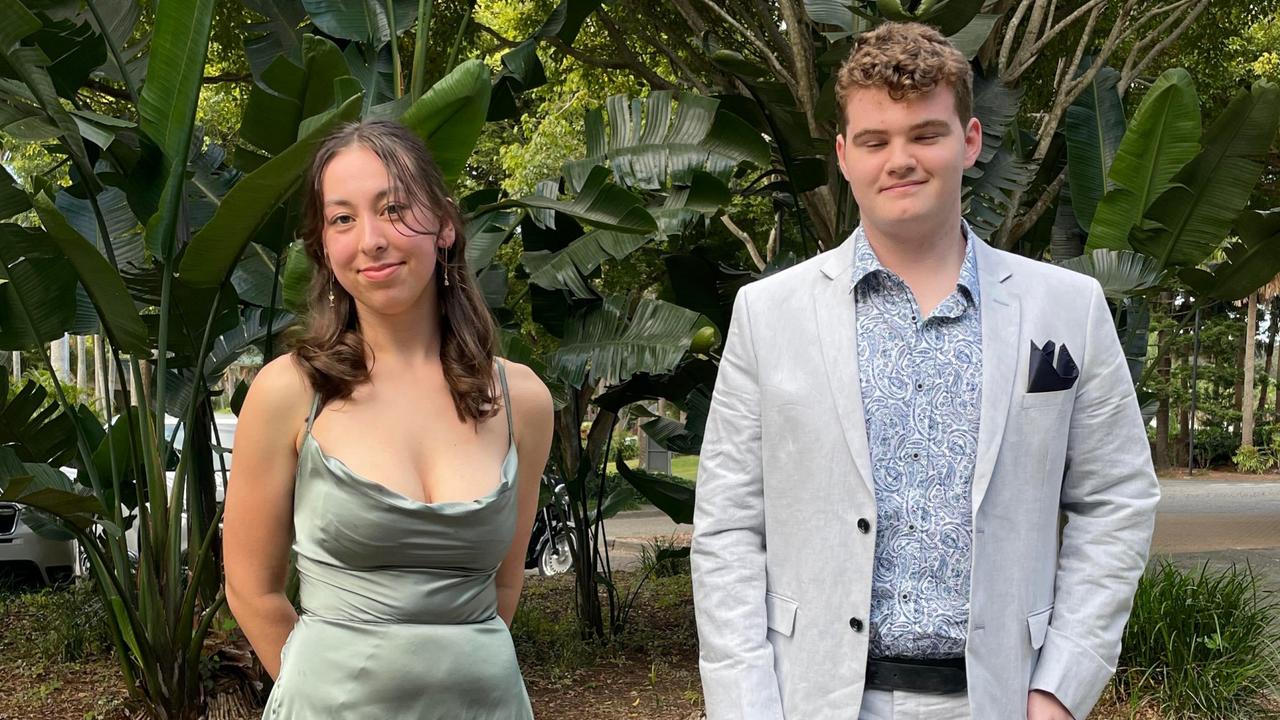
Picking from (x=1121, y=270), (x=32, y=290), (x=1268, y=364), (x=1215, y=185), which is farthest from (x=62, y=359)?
(x=1268, y=364)

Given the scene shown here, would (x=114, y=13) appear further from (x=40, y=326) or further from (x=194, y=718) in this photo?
(x=194, y=718)

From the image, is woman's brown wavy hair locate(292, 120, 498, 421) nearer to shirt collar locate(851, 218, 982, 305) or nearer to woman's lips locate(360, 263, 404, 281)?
woman's lips locate(360, 263, 404, 281)

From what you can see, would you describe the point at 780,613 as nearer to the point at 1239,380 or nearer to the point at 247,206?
the point at 247,206

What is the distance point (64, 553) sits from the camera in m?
12.4

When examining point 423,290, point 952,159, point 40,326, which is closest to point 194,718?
point 40,326

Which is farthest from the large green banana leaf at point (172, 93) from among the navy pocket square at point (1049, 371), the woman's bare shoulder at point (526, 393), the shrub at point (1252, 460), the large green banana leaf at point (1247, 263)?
the shrub at point (1252, 460)

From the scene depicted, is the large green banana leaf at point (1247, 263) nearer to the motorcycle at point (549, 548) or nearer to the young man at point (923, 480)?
the young man at point (923, 480)

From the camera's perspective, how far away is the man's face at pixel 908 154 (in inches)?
94.0

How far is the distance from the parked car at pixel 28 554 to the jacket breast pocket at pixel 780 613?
10.8 m

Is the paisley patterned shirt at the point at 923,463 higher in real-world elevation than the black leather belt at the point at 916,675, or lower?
higher

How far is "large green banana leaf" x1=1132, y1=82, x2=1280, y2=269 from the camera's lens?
6.45m

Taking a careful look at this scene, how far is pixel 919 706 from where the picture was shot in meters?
2.32

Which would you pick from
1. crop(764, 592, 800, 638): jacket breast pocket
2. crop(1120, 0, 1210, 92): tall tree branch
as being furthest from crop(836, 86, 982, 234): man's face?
crop(1120, 0, 1210, 92): tall tree branch

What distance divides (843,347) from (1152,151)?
481 cm
